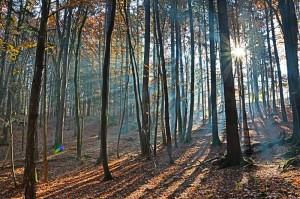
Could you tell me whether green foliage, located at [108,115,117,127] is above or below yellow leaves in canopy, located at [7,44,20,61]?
below

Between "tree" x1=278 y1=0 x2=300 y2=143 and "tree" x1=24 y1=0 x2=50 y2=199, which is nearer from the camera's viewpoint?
"tree" x1=24 y1=0 x2=50 y2=199

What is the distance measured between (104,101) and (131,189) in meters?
3.33

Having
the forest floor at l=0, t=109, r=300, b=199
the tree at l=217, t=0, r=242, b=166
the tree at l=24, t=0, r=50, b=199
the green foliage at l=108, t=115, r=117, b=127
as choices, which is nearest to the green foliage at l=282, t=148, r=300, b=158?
the forest floor at l=0, t=109, r=300, b=199

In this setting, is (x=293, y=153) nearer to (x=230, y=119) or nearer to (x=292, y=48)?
(x=230, y=119)

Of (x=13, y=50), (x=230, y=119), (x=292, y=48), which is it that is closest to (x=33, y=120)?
(x=13, y=50)

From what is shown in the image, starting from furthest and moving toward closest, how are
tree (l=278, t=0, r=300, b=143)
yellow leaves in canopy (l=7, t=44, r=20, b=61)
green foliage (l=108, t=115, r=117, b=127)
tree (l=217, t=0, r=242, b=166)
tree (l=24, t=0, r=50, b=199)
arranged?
green foliage (l=108, t=115, r=117, b=127) < tree (l=278, t=0, r=300, b=143) < yellow leaves in canopy (l=7, t=44, r=20, b=61) < tree (l=217, t=0, r=242, b=166) < tree (l=24, t=0, r=50, b=199)

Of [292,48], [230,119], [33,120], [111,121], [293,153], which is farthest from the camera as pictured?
[111,121]

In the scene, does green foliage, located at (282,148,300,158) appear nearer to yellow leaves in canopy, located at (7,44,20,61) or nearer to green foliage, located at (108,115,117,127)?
yellow leaves in canopy, located at (7,44,20,61)

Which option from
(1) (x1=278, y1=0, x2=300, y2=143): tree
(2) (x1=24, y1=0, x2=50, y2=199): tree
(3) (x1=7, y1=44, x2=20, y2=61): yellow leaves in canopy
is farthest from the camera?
(1) (x1=278, y1=0, x2=300, y2=143): tree

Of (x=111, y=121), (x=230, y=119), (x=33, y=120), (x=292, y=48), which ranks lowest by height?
(x=111, y=121)

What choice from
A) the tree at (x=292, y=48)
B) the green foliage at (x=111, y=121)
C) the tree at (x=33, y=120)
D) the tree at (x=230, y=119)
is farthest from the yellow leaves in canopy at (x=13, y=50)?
the green foliage at (x=111, y=121)

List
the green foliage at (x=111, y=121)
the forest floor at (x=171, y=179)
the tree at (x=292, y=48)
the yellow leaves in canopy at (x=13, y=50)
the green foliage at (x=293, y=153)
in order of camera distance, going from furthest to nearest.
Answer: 1. the green foliage at (x=111, y=121)
2. the tree at (x=292, y=48)
3. the yellow leaves in canopy at (x=13, y=50)
4. the green foliage at (x=293, y=153)
5. the forest floor at (x=171, y=179)

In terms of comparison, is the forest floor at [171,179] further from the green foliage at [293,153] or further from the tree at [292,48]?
the tree at [292,48]

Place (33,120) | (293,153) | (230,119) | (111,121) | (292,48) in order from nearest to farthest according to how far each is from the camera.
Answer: (33,120) < (230,119) < (293,153) < (292,48) < (111,121)
